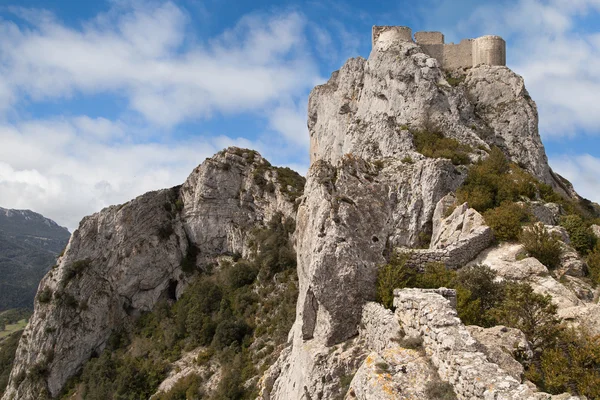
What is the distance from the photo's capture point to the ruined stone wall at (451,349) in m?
5.55

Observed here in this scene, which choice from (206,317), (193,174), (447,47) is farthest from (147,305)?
(447,47)

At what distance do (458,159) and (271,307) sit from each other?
19580mm

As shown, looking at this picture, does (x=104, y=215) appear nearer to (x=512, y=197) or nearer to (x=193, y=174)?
(x=193, y=174)

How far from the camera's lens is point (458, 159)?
23.7 m

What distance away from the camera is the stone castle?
32562 millimetres

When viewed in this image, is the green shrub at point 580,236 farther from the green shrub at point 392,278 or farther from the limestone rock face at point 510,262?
the green shrub at point 392,278

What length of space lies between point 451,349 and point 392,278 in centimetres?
338

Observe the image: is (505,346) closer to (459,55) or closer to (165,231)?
(459,55)

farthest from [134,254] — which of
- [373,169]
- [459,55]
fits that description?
[373,169]

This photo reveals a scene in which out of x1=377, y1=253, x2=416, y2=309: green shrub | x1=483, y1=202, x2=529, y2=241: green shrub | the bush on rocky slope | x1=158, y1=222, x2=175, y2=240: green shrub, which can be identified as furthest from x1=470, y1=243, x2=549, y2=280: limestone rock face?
x1=158, y1=222, x2=175, y2=240: green shrub

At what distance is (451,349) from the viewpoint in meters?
6.60

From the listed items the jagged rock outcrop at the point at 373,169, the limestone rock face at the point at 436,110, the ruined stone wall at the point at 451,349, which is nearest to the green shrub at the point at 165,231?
the jagged rock outcrop at the point at 373,169

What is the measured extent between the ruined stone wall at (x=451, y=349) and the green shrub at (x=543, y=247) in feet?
21.9

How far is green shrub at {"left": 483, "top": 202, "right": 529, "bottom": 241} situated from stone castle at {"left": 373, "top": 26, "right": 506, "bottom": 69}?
806 inches
